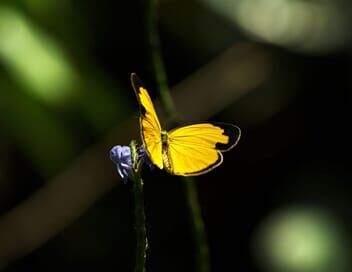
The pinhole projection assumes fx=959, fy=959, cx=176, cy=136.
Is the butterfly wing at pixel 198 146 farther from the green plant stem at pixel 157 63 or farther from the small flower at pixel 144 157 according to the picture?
the green plant stem at pixel 157 63


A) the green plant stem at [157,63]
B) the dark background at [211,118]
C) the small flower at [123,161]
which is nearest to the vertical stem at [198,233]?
the green plant stem at [157,63]

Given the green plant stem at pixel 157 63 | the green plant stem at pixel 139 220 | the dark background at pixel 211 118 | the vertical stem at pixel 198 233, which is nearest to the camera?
the green plant stem at pixel 139 220

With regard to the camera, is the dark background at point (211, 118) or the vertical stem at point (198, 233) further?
the dark background at point (211, 118)

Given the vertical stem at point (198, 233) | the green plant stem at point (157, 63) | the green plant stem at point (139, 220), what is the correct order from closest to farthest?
the green plant stem at point (139, 220), the vertical stem at point (198, 233), the green plant stem at point (157, 63)

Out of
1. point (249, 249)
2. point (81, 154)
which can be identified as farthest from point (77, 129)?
point (249, 249)

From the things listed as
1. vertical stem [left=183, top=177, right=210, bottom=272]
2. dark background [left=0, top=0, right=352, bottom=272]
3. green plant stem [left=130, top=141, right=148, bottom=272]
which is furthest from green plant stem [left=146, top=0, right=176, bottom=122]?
green plant stem [left=130, top=141, right=148, bottom=272]

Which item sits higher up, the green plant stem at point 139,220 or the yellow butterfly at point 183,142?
the yellow butterfly at point 183,142

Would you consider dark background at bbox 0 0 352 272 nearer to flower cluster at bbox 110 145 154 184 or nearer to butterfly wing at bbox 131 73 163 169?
flower cluster at bbox 110 145 154 184
